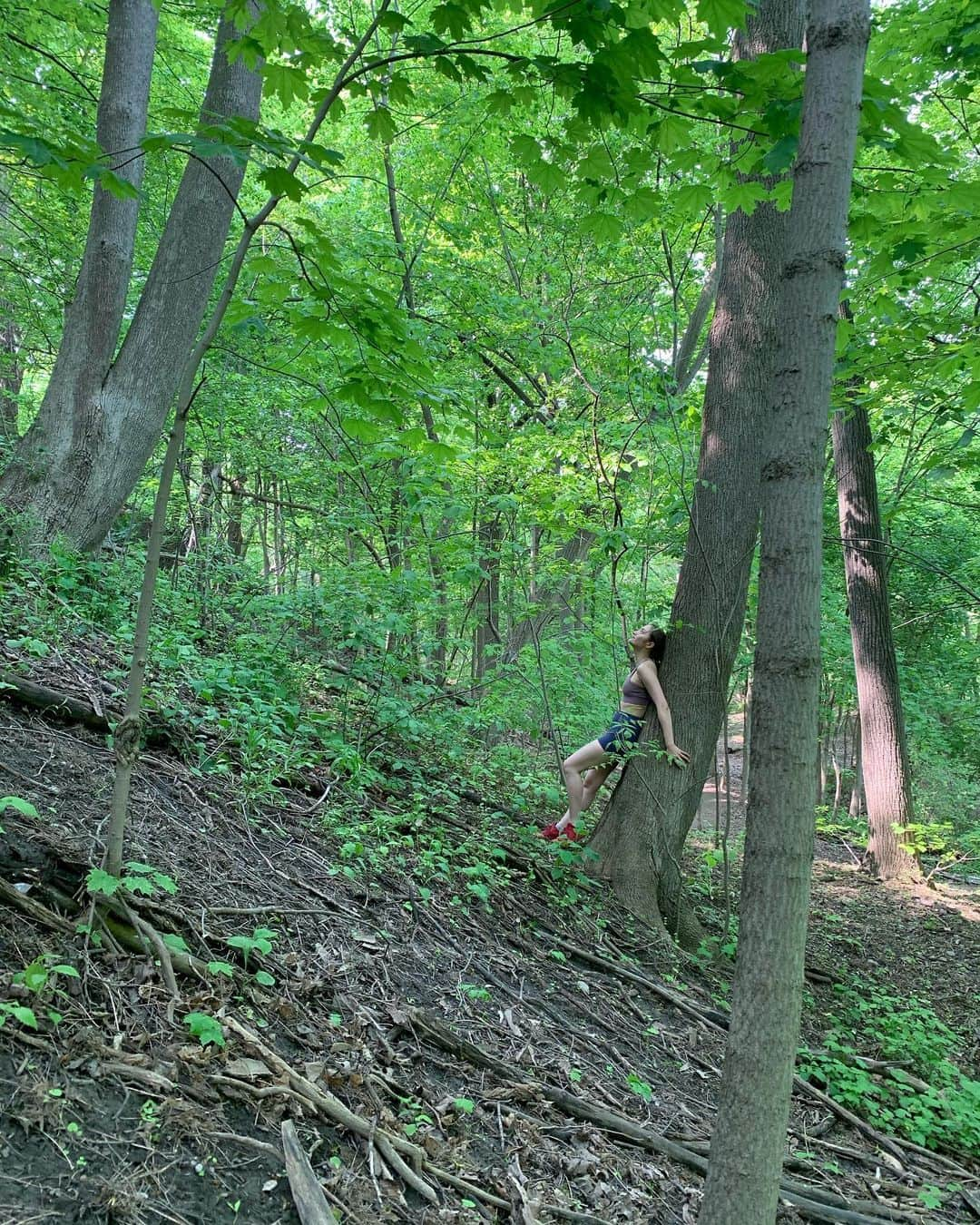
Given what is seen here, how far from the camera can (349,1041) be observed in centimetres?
261

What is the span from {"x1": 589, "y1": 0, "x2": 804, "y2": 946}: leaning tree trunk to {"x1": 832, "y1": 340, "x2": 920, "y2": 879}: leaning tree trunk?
14.8 ft

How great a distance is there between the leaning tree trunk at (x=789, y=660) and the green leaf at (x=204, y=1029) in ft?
4.58

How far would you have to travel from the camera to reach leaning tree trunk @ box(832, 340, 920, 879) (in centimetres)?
912

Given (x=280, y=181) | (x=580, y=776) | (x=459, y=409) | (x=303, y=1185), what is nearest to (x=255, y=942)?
(x=303, y=1185)

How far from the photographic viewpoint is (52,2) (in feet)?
20.4

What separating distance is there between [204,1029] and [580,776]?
368cm

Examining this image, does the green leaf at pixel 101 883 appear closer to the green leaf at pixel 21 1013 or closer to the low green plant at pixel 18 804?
the low green plant at pixel 18 804

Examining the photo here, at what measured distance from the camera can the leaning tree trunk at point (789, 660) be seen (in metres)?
1.78

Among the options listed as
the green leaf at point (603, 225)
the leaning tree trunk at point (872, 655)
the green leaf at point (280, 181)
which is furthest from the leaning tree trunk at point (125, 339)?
the leaning tree trunk at point (872, 655)

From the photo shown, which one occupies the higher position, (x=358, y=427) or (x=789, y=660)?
(x=358, y=427)

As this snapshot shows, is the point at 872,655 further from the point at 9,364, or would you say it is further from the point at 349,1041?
the point at 9,364

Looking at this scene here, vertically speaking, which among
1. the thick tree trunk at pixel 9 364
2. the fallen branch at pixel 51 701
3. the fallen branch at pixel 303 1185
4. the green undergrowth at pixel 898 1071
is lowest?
the green undergrowth at pixel 898 1071

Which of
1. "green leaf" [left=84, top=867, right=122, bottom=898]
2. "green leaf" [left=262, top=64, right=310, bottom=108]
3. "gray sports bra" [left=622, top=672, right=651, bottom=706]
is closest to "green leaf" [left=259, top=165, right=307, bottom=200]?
"green leaf" [left=262, top=64, right=310, bottom=108]

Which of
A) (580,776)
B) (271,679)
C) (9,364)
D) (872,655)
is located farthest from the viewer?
(872,655)
